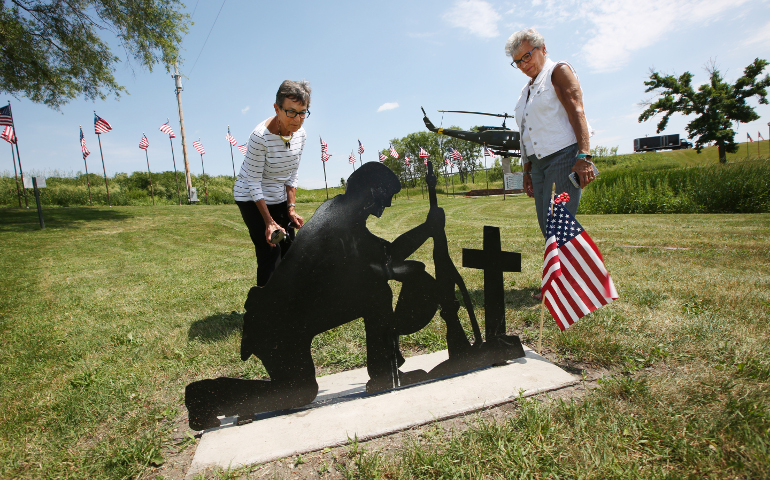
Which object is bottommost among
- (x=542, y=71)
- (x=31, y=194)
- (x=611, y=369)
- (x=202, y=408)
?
(x=611, y=369)

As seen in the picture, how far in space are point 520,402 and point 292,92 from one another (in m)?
2.17

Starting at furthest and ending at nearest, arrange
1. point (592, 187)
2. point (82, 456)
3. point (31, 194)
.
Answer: point (31, 194), point (592, 187), point (82, 456)

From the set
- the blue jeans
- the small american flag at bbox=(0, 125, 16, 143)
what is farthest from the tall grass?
the small american flag at bbox=(0, 125, 16, 143)

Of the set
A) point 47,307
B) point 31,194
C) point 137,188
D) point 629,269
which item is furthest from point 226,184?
point 629,269

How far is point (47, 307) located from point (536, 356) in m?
5.79

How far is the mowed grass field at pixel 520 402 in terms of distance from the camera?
1623mm

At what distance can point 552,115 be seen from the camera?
2893 millimetres

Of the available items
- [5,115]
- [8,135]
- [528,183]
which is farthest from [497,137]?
[8,135]

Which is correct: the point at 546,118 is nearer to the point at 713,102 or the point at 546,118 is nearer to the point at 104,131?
the point at 104,131

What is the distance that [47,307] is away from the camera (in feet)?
16.0

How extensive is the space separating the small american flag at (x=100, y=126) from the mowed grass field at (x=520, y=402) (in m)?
16.5

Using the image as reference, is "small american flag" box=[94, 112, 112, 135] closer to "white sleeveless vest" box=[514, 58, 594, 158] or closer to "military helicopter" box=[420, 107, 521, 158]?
"military helicopter" box=[420, 107, 521, 158]

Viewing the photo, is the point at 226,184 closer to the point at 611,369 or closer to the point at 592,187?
the point at 592,187

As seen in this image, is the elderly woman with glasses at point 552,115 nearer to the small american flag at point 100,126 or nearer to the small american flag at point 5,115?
the small american flag at point 5,115
